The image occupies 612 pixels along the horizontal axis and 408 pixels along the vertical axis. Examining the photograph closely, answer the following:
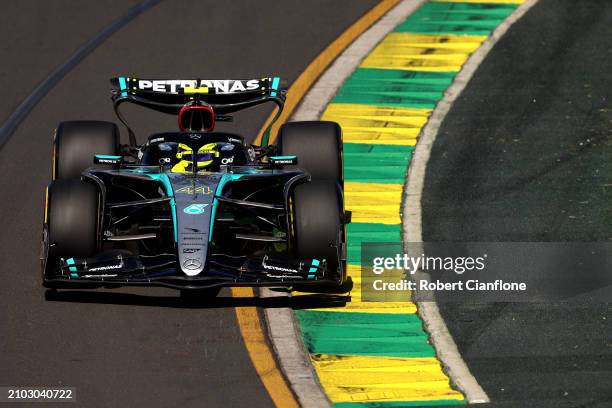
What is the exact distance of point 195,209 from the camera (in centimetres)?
1533

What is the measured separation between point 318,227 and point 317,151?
192 centimetres

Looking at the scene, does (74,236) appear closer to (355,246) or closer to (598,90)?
(355,246)

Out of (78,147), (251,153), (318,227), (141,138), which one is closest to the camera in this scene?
(318,227)

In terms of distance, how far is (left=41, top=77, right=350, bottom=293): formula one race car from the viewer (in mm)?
14828

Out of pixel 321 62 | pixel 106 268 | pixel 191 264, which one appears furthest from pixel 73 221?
pixel 321 62

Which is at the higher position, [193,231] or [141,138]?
[193,231]

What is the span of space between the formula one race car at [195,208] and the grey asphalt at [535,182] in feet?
4.75

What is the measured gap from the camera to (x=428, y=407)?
43.6 ft

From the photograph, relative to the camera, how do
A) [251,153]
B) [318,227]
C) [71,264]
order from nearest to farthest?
[71,264] → [318,227] → [251,153]

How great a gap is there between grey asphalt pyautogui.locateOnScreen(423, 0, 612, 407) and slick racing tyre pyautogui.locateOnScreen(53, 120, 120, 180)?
3435 mm

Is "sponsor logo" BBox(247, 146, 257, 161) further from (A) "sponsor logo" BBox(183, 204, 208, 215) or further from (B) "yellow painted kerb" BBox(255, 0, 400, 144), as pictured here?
(B) "yellow painted kerb" BBox(255, 0, 400, 144)

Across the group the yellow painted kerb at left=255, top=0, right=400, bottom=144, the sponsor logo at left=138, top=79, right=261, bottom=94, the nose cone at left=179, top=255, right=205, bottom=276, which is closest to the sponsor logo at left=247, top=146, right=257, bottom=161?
the sponsor logo at left=138, top=79, right=261, bottom=94

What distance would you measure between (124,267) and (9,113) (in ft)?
23.5

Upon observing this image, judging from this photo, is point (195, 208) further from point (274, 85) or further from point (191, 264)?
point (274, 85)
